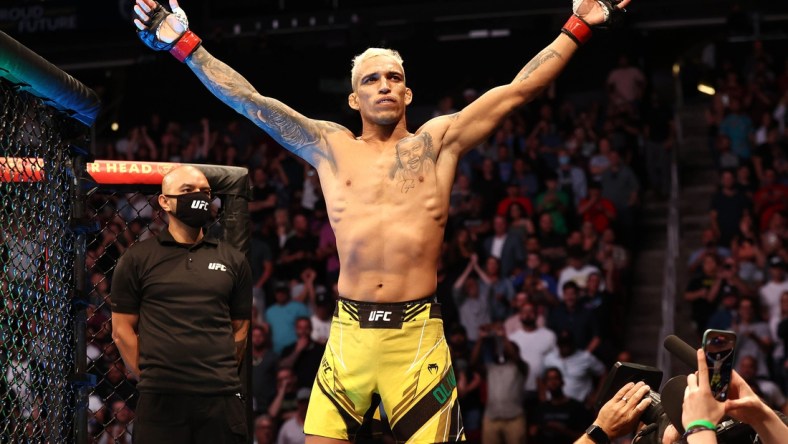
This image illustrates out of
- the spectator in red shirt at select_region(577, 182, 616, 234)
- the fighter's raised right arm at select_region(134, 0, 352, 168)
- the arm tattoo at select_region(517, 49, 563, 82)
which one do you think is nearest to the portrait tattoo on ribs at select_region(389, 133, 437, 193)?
the fighter's raised right arm at select_region(134, 0, 352, 168)

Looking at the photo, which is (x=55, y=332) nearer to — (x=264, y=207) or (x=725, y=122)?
(x=264, y=207)

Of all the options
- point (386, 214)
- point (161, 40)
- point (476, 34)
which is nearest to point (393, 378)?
point (386, 214)

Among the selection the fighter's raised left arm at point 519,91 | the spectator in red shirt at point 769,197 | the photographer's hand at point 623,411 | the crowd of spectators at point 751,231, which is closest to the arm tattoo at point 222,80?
the fighter's raised left arm at point 519,91

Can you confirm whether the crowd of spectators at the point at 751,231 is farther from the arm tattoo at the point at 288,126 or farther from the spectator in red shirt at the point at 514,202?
the arm tattoo at the point at 288,126

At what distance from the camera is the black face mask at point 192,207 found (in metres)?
3.74

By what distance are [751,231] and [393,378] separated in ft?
21.7

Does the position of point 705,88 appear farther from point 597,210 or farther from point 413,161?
point 413,161

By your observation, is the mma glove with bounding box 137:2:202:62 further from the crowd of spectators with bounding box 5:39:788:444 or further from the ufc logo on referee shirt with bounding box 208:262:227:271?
the crowd of spectators with bounding box 5:39:788:444

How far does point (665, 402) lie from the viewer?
232cm

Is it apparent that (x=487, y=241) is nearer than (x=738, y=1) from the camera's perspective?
Yes

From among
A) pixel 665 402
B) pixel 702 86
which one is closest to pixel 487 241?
pixel 702 86

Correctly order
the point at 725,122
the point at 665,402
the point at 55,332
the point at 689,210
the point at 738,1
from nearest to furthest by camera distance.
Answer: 1. the point at 665,402
2. the point at 55,332
3. the point at 725,122
4. the point at 689,210
5. the point at 738,1

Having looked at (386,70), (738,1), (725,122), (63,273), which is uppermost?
(738,1)

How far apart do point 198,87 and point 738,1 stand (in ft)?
22.4
